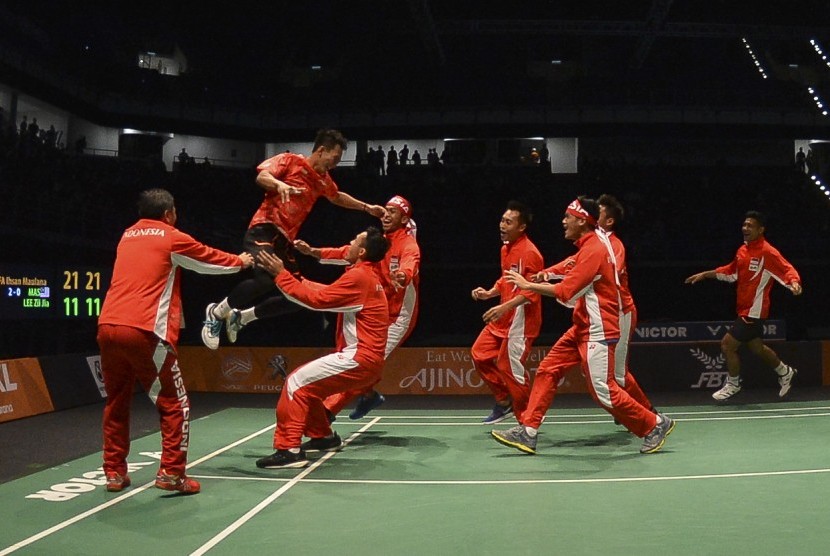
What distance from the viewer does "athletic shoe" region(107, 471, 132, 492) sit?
6266 millimetres

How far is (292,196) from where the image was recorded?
299 inches

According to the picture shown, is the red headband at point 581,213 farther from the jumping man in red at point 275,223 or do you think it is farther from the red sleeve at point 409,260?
the jumping man in red at point 275,223

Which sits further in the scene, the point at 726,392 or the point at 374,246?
the point at 726,392

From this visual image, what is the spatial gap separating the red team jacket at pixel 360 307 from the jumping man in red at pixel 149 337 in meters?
1.08

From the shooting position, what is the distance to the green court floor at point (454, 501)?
4.85m

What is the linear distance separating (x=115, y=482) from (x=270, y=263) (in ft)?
6.52

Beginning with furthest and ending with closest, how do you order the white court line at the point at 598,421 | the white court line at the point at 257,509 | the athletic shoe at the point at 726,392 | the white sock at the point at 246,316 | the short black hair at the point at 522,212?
the athletic shoe at the point at 726,392 → the white court line at the point at 598,421 → the short black hair at the point at 522,212 → the white sock at the point at 246,316 → the white court line at the point at 257,509

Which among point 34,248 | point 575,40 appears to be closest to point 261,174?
point 34,248

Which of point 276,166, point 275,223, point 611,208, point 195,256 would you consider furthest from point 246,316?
point 611,208

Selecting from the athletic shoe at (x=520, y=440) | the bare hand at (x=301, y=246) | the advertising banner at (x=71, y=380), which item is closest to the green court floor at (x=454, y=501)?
the athletic shoe at (x=520, y=440)

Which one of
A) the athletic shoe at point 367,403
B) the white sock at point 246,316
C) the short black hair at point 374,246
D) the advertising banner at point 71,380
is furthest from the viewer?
the advertising banner at point 71,380

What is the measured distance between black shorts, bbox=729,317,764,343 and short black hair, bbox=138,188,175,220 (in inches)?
337

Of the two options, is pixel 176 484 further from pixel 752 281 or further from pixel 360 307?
pixel 752 281

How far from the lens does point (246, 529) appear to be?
5184 mm
